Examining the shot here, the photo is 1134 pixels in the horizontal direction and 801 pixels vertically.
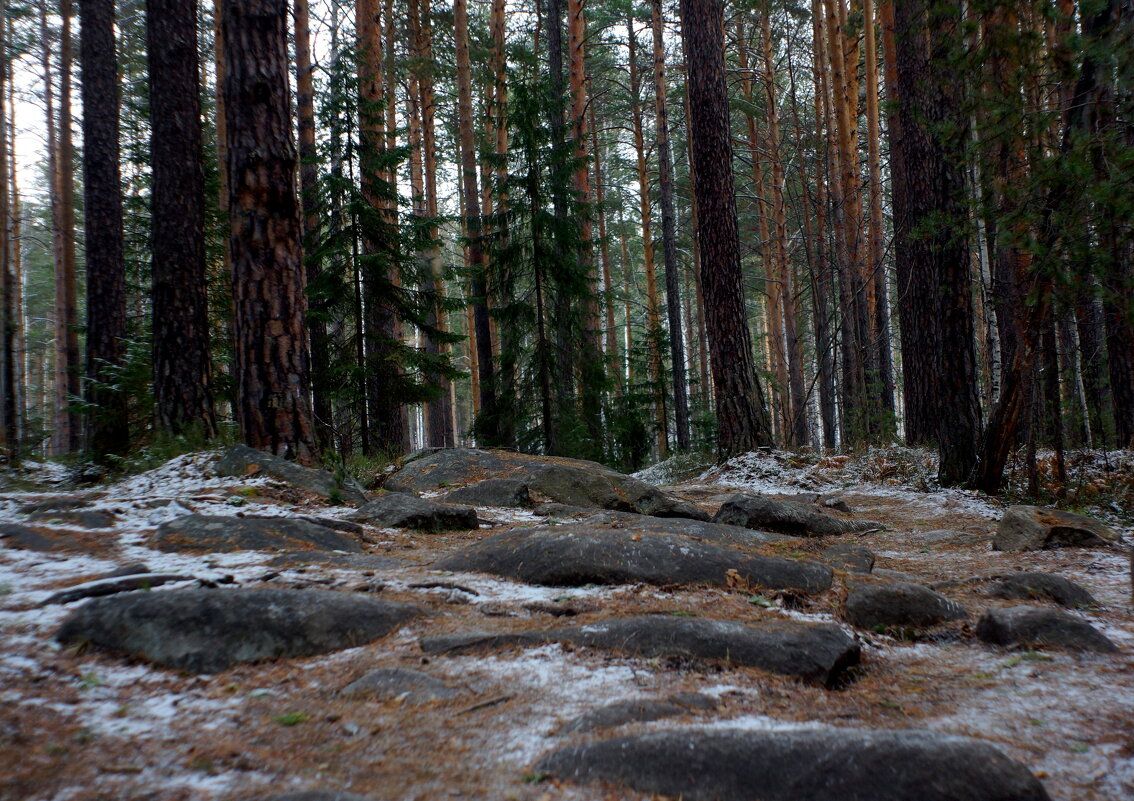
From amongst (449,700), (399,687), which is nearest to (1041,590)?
(449,700)

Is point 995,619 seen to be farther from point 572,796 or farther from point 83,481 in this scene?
point 83,481

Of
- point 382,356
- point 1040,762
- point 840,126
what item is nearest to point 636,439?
point 382,356

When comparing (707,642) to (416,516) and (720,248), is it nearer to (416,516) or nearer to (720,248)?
(416,516)

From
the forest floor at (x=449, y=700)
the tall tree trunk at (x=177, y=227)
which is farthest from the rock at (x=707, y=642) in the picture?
the tall tree trunk at (x=177, y=227)

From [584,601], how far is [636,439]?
11876 mm

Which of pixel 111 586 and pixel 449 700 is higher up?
pixel 111 586

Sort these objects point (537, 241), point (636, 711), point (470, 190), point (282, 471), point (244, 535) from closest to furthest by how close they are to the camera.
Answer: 1. point (636, 711)
2. point (244, 535)
3. point (282, 471)
4. point (537, 241)
5. point (470, 190)

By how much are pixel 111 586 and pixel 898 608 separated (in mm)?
3182

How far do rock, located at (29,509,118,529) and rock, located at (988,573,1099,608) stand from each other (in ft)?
15.4

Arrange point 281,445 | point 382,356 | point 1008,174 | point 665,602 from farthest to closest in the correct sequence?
point 382,356 → point 1008,174 → point 281,445 → point 665,602

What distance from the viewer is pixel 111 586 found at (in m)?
2.43

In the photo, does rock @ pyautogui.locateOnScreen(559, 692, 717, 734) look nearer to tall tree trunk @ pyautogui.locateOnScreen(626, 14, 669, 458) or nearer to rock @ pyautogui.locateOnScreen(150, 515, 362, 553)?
rock @ pyautogui.locateOnScreen(150, 515, 362, 553)

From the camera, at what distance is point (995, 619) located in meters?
2.75

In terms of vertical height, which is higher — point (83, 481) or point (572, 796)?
point (83, 481)
